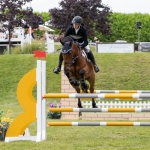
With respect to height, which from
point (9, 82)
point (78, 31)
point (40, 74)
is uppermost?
point (78, 31)

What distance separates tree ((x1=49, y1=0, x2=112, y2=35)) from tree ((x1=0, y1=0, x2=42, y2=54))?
3.69 m

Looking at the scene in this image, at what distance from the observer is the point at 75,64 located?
9.91 m

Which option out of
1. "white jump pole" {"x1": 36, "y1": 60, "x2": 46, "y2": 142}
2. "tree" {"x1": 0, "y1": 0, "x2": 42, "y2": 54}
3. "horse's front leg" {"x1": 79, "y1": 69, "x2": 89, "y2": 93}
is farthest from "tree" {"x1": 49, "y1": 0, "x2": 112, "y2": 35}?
"white jump pole" {"x1": 36, "y1": 60, "x2": 46, "y2": 142}

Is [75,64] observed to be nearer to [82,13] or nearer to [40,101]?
[40,101]

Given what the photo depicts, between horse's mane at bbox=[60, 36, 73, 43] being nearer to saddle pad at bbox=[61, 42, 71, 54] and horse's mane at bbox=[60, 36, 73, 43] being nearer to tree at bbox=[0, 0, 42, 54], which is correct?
saddle pad at bbox=[61, 42, 71, 54]

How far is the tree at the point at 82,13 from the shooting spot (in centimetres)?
3222

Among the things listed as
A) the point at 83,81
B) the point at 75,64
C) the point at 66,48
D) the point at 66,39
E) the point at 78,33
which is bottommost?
the point at 83,81

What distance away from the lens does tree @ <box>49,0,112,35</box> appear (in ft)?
106

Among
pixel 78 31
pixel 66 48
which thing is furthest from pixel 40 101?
pixel 78 31

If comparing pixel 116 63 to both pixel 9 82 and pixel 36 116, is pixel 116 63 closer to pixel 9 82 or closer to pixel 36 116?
pixel 9 82

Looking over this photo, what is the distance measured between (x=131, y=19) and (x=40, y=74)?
142 feet

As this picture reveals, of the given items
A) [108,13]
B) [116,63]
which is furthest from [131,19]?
[116,63]

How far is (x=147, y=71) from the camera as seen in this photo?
2286cm

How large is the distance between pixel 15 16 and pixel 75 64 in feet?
61.6
